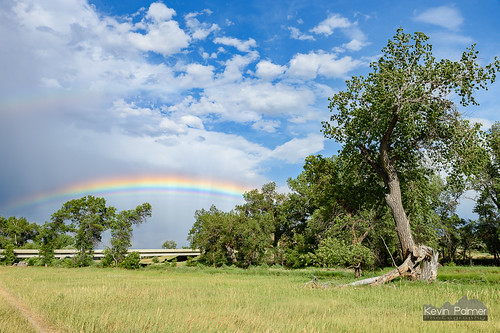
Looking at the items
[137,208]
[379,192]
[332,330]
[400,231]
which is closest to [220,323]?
[332,330]

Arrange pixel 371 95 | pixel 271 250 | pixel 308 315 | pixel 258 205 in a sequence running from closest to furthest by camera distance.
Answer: pixel 308 315 → pixel 371 95 → pixel 271 250 → pixel 258 205

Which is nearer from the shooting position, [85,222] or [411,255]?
[411,255]

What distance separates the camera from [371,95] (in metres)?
22.3

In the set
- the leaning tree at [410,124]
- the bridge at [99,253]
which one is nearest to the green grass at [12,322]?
the leaning tree at [410,124]

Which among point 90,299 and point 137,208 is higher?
point 137,208

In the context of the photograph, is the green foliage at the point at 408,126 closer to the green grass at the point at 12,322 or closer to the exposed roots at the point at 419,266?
the exposed roots at the point at 419,266

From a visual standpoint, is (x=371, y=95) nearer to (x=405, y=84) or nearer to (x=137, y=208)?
(x=405, y=84)

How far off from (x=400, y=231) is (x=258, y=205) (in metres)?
38.4

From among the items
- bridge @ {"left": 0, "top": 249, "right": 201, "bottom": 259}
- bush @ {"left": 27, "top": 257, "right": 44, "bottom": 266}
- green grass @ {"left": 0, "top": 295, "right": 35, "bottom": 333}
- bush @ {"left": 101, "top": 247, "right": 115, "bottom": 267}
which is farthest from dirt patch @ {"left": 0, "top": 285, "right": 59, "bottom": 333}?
bush @ {"left": 27, "top": 257, "right": 44, "bottom": 266}

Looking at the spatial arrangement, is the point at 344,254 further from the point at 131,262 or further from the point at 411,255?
the point at 131,262

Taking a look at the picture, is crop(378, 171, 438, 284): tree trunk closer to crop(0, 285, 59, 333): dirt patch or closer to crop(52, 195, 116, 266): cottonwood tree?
crop(0, 285, 59, 333): dirt patch

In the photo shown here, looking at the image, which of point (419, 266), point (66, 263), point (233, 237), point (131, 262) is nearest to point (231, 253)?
point (233, 237)

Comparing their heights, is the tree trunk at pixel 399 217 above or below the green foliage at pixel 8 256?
above

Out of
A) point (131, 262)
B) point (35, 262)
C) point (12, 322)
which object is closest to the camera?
point (12, 322)
